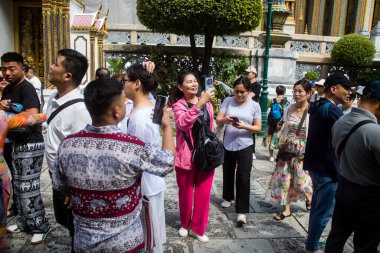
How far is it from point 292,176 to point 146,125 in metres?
2.53

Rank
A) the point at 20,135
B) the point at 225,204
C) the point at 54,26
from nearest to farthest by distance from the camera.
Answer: the point at 20,135
the point at 225,204
the point at 54,26

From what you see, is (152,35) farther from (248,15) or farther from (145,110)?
(145,110)

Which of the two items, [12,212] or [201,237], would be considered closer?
[201,237]

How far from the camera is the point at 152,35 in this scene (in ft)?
49.2

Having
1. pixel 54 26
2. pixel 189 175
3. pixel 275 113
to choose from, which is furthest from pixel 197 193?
pixel 54 26

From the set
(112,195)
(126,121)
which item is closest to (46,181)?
(126,121)

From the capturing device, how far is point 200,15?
416 inches

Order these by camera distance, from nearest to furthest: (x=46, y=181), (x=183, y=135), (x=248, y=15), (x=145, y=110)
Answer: (x=145, y=110), (x=183, y=135), (x=46, y=181), (x=248, y=15)

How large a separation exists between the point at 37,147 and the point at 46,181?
2227mm

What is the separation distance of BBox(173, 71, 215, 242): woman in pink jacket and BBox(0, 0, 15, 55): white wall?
8711 mm

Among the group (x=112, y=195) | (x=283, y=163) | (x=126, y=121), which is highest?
(x=126, y=121)

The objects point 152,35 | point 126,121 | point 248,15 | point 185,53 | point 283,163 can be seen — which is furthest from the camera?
point 152,35

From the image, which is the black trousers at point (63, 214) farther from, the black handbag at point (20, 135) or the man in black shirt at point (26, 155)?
the man in black shirt at point (26, 155)

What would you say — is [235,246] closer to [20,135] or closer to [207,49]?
[20,135]
